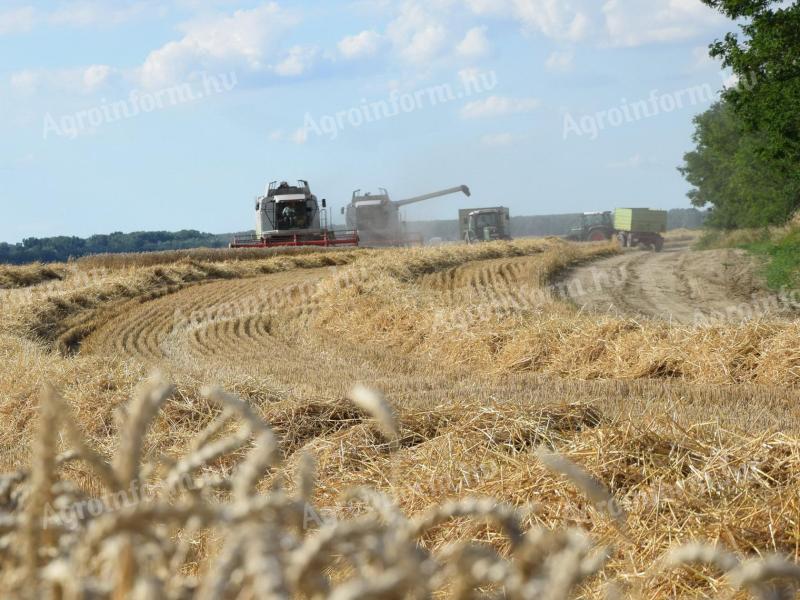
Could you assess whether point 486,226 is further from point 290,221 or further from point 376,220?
point 290,221

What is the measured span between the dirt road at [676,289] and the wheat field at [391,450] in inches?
76.3

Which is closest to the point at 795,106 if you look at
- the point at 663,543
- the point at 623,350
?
the point at 623,350

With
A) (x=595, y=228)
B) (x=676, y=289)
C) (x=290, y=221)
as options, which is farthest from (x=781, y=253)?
(x=595, y=228)

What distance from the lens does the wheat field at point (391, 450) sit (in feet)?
4.35

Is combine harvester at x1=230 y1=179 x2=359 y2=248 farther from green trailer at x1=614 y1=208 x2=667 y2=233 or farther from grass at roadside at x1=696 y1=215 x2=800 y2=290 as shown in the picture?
green trailer at x1=614 y1=208 x2=667 y2=233

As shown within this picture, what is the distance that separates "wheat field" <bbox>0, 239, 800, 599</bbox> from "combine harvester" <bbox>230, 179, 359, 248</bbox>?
51.7ft

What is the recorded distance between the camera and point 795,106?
22.3 m

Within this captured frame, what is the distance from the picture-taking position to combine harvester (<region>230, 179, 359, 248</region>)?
36500 millimetres

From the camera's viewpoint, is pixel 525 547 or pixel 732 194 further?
pixel 732 194

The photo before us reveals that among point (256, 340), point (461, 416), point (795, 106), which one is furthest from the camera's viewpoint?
point (795, 106)

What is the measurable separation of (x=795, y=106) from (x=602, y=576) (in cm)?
2070

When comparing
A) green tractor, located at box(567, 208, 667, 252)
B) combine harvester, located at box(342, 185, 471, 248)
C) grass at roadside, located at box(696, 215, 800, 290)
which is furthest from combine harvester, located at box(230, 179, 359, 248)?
green tractor, located at box(567, 208, 667, 252)

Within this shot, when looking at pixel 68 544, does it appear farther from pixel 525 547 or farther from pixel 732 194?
pixel 732 194

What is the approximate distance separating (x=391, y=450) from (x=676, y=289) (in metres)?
18.3
